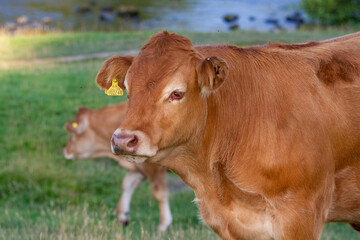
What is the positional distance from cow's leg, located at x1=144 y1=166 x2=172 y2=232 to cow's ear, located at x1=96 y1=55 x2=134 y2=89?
6.05 meters

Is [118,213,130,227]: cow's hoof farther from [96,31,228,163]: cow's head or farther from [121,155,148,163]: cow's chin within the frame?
[121,155,148,163]: cow's chin

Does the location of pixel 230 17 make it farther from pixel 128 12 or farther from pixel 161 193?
pixel 161 193

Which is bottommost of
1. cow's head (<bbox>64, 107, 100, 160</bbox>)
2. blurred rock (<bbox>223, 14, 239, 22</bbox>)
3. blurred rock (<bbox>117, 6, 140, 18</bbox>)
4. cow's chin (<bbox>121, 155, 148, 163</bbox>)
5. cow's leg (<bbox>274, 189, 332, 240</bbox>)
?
blurred rock (<bbox>117, 6, 140, 18</bbox>)

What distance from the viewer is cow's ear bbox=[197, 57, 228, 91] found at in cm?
480

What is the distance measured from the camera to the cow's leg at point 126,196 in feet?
38.4

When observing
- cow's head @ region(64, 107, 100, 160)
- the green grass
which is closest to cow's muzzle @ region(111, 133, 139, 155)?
cow's head @ region(64, 107, 100, 160)

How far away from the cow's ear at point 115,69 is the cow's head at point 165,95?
29cm

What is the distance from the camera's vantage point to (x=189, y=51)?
5043 millimetres

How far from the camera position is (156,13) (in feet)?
195

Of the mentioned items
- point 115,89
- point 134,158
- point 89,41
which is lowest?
point 89,41

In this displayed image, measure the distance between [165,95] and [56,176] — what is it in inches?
370

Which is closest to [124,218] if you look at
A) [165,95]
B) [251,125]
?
[251,125]

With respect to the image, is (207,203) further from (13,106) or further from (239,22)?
(239,22)

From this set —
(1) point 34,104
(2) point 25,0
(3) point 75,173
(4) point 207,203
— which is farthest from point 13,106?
(2) point 25,0
